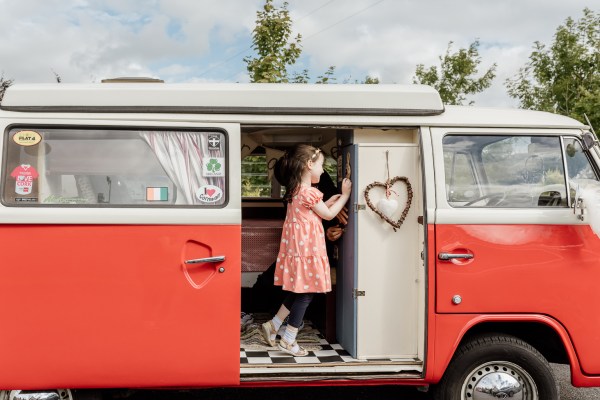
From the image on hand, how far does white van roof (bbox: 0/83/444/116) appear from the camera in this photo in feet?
14.0

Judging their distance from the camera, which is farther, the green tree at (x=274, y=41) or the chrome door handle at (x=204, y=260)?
the green tree at (x=274, y=41)

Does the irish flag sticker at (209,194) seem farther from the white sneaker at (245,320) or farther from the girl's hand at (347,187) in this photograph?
the white sneaker at (245,320)

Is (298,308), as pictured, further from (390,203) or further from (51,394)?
(51,394)

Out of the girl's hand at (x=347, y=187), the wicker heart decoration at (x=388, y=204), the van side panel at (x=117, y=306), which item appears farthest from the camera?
the girl's hand at (x=347, y=187)

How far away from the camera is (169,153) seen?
438cm

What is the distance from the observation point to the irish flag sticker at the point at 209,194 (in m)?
4.38

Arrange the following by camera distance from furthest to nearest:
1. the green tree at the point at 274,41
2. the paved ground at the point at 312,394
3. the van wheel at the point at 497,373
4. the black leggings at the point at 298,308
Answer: the green tree at the point at 274,41 → the paved ground at the point at 312,394 → the black leggings at the point at 298,308 → the van wheel at the point at 497,373

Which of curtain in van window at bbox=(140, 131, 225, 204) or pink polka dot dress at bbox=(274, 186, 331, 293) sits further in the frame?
pink polka dot dress at bbox=(274, 186, 331, 293)

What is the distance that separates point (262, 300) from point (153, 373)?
2.62 m

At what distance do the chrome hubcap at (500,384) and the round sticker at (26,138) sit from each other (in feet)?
10.9

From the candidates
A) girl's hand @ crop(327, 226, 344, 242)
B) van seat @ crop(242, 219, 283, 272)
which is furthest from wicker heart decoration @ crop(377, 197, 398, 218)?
van seat @ crop(242, 219, 283, 272)

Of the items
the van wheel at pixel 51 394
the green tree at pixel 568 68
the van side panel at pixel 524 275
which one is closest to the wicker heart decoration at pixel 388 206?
the van side panel at pixel 524 275

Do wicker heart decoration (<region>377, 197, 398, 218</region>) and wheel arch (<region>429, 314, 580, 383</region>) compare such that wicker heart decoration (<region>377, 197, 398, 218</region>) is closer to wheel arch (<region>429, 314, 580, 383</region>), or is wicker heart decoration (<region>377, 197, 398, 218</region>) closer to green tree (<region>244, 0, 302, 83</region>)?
wheel arch (<region>429, 314, 580, 383</region>)

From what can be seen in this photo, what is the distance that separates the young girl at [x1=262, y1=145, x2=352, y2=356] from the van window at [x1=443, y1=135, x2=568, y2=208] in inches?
33.9
